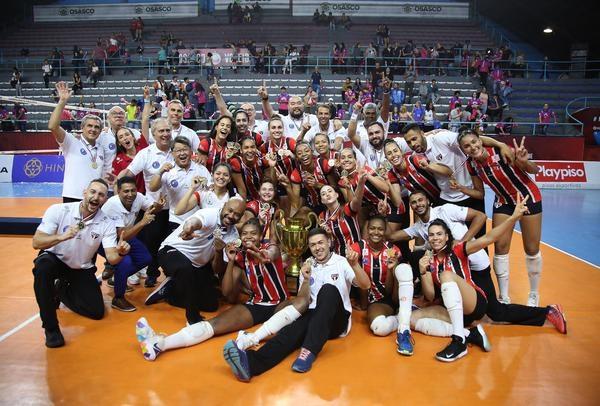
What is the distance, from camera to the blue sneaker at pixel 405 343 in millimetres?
3958

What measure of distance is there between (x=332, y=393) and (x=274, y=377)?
48 cm

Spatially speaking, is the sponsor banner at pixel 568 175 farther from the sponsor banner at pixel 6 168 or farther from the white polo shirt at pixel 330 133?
the sponsor banner at pixel 6 168

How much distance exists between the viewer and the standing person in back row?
4.12m

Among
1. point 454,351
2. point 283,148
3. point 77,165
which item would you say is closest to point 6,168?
point 77,165

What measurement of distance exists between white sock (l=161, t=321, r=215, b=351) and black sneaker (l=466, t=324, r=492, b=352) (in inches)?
90.1

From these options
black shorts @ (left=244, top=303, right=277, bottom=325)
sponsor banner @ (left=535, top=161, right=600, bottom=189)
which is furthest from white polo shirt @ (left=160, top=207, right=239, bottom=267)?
sponsor banner @ (left=535, top=161, right=600, bottom=189)

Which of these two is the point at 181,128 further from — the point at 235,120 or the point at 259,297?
the point at 259,297

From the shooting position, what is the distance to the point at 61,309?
4984 mm

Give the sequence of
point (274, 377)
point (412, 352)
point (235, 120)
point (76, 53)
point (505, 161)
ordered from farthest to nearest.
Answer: point (76, 53) < point (235, 120) < point (505, 161) < point (412, 352) < point (274, 377)

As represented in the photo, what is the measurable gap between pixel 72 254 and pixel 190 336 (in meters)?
1.44

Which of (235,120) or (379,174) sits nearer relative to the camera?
(379,174)

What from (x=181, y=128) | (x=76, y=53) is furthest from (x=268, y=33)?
(x=181, y=128)

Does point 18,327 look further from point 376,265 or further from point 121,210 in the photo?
point 376,265

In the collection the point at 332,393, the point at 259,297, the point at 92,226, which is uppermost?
the point at 92,226
